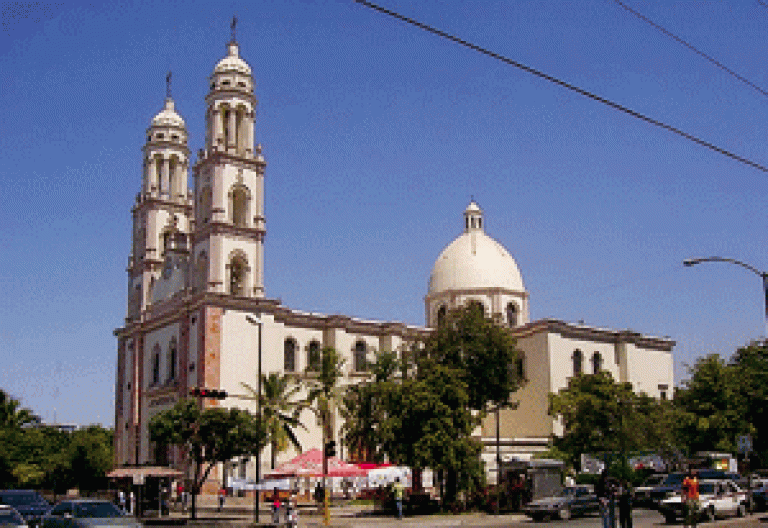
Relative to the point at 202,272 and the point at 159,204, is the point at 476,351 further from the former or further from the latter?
the point at 159,204

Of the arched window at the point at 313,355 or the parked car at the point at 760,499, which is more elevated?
the arched window at the point at 313,355

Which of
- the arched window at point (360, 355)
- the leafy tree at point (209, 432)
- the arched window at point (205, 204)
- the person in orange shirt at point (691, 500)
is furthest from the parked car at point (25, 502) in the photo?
the arched window at point (360, 355)

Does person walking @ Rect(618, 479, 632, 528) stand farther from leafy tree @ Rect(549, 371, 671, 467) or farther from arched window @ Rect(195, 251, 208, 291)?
arched window @ Rect(195, 251, 208, 291)

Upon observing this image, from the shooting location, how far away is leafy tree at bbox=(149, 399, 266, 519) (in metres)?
40.2

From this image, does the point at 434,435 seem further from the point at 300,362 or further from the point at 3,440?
the point at 3,440

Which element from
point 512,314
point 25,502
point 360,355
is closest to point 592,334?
point 512,314

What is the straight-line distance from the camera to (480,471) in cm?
4050

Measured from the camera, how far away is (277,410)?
55.7 metres

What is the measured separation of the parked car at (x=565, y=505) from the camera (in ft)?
112

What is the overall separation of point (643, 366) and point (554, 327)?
11.1 metres

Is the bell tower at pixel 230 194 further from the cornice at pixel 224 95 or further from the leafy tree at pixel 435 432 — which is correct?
the leafy tree at pixel 435 432

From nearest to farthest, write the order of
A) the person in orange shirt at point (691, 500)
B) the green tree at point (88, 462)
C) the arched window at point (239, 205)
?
1. the person in orange shirt at point (691, 500)
2. the arched window at point (239, 205)
3. the green tree at point (88, 462)

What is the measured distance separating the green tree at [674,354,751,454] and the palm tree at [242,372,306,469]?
2453cm

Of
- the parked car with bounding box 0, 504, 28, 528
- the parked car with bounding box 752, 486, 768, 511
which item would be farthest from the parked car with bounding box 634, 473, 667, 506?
the parked car with bounding box 0, 504, 28, 528
